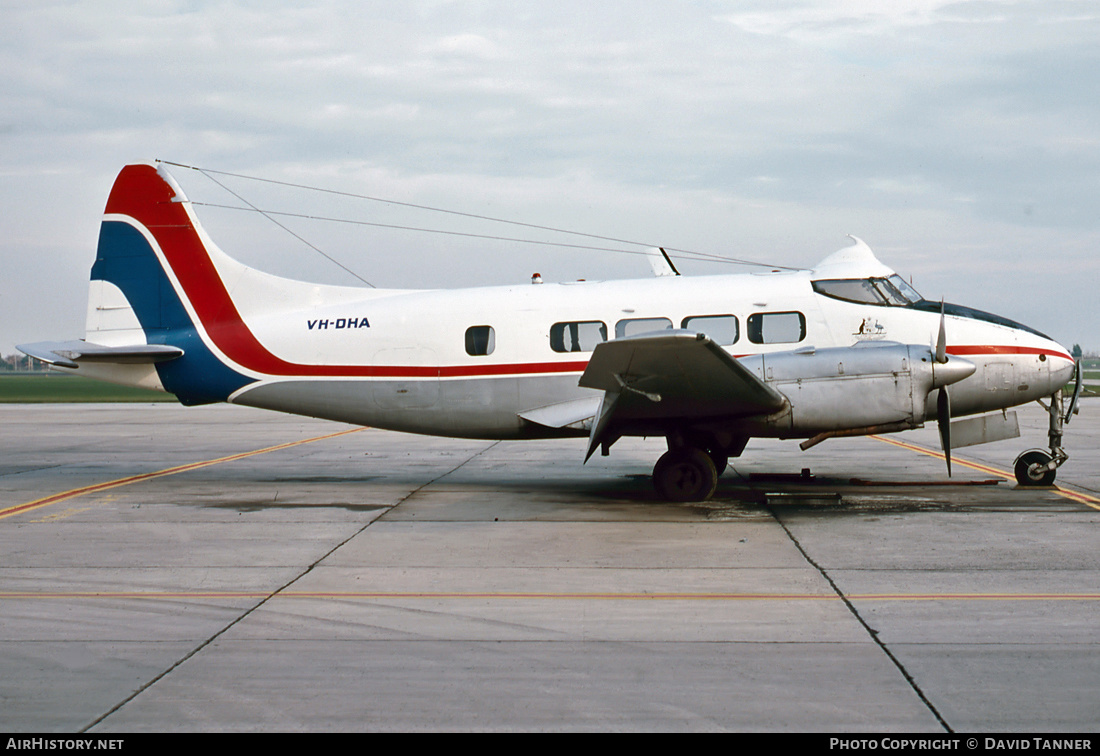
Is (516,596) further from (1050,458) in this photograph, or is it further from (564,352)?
(1050,458)

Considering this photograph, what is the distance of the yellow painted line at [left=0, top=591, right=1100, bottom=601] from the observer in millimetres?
7020

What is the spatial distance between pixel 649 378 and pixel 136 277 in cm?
921

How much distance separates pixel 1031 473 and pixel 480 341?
8.44 m

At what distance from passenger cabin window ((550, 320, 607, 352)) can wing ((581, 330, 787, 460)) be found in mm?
1570

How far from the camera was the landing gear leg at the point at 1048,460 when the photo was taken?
41.8 ft

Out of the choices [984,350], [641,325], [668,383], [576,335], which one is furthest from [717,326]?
[984,350]

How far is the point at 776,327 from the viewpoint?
42.3 ft

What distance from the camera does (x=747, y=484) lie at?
14.0 metres

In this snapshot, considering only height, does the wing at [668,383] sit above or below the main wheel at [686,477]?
above

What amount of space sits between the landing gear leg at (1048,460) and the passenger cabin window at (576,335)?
6.55 m

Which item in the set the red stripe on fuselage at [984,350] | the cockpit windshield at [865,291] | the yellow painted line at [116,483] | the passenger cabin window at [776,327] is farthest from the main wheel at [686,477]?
the yellow painted line at [116,483]

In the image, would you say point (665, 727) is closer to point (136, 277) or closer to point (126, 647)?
point (126, 647)

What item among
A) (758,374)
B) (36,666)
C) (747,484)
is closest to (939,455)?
(747,484)

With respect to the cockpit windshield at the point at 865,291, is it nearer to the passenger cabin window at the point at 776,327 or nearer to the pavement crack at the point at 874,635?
the passenger cabin window at the point at 776,327
